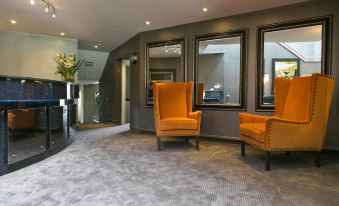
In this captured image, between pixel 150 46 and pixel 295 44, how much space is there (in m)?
3.13

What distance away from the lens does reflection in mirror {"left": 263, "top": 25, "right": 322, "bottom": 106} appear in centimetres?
393


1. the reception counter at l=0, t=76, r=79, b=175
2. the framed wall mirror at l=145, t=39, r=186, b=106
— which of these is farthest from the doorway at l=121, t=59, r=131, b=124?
the reception counter at l=0, t=76, r=79, b=175

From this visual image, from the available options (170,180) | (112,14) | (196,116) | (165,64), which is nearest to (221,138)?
(196,116)

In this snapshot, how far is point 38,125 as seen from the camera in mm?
3203

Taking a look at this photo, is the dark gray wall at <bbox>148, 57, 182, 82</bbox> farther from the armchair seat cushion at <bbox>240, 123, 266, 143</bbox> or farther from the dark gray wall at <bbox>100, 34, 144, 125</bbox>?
the armchair seat cushion at <bbox>240, 123, 266, 143</bbox>

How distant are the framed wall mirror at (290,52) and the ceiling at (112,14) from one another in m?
0.44

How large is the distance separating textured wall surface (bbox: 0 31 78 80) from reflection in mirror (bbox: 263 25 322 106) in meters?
5.13

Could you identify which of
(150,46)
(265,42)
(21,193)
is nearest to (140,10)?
(150,46)

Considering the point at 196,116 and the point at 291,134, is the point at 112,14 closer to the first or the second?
the point at 196,116

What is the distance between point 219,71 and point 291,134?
2.34m

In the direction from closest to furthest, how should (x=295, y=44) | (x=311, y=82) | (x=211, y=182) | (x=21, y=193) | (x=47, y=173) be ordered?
1. (x=21, y=193)
2. (x=211, y=182)
3. (x=47, y=173)
4. (x=311, y=82)
5. (x=295, y=44)

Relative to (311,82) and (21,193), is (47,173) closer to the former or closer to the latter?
(21,193)

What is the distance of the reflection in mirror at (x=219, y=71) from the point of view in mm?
4660

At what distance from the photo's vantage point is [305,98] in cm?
314
